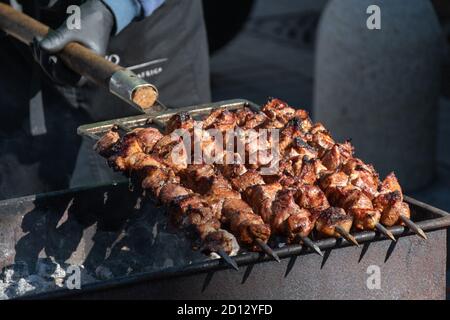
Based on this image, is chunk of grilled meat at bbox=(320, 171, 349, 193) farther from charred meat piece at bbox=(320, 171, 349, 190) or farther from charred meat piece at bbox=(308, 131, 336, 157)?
charred meat piece at bbox=(308, 131, 336, 157)

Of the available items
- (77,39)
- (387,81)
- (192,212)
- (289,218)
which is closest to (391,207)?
(289,218)

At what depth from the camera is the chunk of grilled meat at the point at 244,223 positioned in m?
2.96

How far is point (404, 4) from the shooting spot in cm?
653

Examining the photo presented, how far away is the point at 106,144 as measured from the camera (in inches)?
141

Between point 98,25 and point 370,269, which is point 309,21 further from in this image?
point 370,269

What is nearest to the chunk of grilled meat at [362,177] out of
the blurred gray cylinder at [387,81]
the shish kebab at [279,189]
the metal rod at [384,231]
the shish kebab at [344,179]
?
the shish kebab at [344,179]

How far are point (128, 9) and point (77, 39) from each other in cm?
36

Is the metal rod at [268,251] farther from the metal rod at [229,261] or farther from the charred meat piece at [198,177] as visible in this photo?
the charred meat piece at [198,177]

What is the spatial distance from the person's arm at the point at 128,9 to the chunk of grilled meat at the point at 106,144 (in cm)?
103

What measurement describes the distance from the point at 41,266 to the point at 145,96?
0.80 metres

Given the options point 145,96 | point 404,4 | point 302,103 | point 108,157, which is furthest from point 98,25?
point 302,103

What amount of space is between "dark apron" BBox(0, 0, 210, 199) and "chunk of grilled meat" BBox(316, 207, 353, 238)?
7.59 ft

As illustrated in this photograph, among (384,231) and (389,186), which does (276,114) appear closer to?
(389,186)

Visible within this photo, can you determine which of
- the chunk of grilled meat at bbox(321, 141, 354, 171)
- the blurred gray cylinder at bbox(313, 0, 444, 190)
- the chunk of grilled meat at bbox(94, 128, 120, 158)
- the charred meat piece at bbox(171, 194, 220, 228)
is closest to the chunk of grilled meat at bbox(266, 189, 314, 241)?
the charred meat piece at bbox(171, 194, 220, 228)
